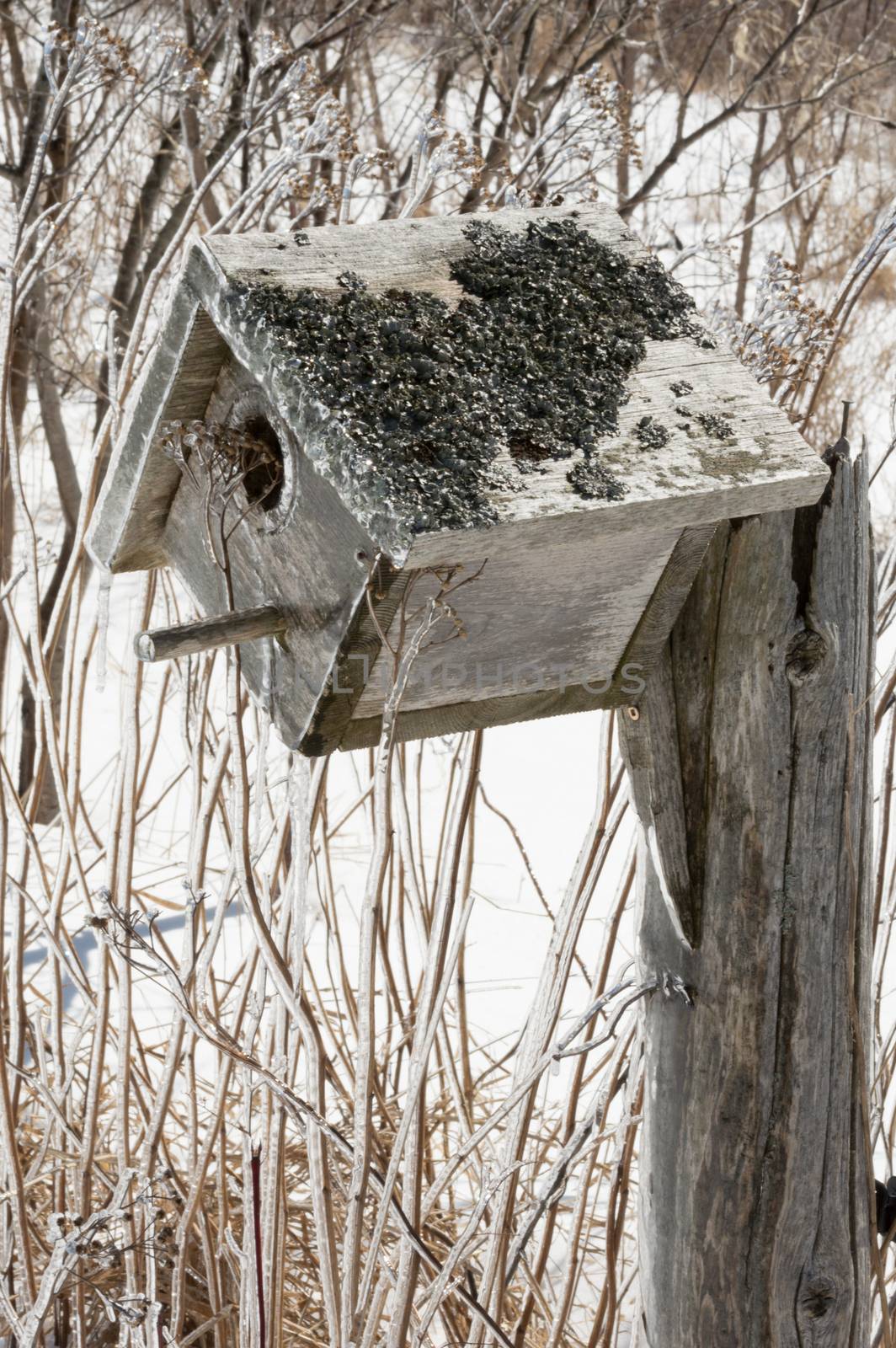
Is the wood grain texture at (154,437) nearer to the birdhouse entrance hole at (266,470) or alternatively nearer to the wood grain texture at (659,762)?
the birdhouse entrance hole at (266,470)

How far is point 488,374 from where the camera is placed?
0.82 metres

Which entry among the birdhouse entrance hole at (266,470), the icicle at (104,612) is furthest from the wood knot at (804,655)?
the icicle at (104,612)

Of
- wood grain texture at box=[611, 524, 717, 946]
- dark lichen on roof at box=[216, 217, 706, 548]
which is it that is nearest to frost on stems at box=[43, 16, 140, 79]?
dark lichen on roof at box=[216, 217, 706, 548]

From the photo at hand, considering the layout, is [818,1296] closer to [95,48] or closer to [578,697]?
[578,697]

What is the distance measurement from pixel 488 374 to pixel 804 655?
29 centimetres

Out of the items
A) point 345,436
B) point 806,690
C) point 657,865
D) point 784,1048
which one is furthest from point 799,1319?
point 345,436

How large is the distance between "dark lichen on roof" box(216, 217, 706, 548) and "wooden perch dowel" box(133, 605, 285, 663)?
0.48 ft

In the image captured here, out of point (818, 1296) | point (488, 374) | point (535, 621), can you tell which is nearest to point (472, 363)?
A: point (488, 374)

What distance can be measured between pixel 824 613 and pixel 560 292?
0.29m

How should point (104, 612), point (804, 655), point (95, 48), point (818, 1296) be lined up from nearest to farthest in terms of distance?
point (804, 655) < point (818, 1296) < point (104, 612) < point (95, 48)

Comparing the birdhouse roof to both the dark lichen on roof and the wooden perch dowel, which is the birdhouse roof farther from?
the wooden perch dowel

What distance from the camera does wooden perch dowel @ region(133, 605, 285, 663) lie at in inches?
32.7

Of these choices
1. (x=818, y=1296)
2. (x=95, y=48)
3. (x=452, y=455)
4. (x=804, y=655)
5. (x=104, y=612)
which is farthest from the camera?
(x=95, y=48)

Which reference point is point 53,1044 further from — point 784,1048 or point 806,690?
point 806,690
